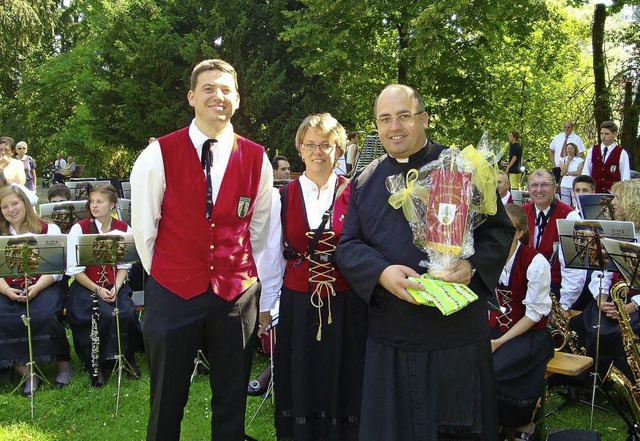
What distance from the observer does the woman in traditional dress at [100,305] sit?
5.75m

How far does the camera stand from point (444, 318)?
9.42 ft

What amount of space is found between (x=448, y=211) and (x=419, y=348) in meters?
0.66

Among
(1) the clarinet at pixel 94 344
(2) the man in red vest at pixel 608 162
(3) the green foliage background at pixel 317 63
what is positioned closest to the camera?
(1) the clarinet at pixel 94 344

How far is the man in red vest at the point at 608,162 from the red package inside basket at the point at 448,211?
860 centimetres

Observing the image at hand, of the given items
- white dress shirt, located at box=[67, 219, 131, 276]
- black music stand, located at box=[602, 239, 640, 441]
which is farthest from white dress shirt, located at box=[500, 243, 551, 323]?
white dress shirt, located at box=[67, 219, 131, 276]

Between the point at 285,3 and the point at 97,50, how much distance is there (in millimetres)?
8341

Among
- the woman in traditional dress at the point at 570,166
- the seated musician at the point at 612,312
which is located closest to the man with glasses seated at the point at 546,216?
the seated musician at the point at 612,312

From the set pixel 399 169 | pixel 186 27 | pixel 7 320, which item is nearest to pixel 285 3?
pixel 186 27

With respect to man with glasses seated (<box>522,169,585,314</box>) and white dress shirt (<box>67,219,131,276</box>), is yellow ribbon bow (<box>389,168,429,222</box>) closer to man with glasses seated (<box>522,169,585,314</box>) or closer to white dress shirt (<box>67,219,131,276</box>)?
white dress shirt (<box>67,219,131,276</box>)

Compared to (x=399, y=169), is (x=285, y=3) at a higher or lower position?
higher

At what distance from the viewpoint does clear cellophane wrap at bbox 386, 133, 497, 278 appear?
2.74m

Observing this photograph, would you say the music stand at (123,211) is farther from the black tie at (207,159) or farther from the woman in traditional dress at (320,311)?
the black tie at (207,159)

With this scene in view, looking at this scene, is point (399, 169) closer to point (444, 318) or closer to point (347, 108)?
point (444, 318)

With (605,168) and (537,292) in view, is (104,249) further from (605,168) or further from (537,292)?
(605,168)
